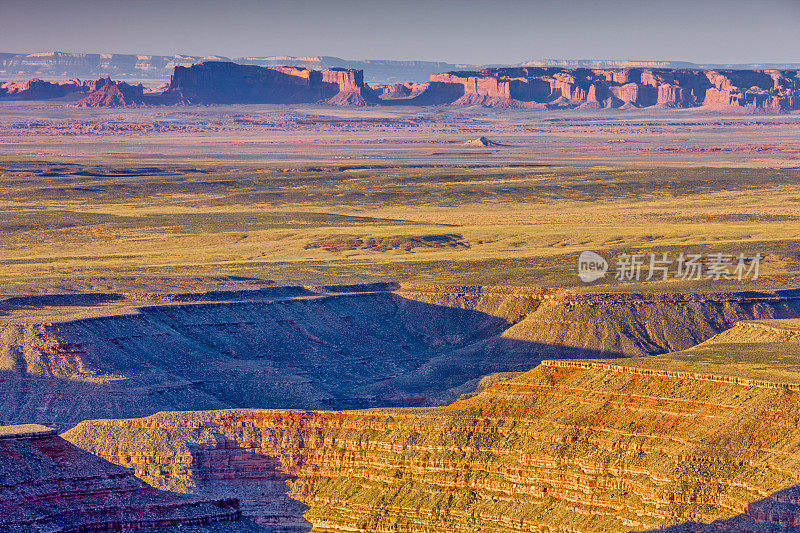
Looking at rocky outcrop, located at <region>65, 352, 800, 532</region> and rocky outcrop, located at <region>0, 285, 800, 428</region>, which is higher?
rocky outcrop, located at <region>65, 352, 800, 532</region>

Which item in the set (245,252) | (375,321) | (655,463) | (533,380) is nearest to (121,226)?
(245,252)

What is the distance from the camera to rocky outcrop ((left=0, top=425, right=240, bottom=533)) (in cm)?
5069

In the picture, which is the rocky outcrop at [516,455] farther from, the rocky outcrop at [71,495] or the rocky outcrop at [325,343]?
the rocky outcrop at [325,343]

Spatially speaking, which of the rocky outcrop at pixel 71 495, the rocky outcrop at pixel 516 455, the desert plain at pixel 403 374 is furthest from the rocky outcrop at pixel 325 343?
the rocky outcrop at pixel 71 495

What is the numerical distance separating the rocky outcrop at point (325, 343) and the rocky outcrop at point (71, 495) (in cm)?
1844

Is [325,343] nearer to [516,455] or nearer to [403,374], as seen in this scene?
[403,374]

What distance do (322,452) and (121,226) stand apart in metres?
93.4

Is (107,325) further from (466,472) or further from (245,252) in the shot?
(245,252)

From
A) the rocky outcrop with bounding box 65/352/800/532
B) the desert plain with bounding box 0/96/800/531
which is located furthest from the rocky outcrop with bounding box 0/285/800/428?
the rocky outcrop with bounding box 65/352/800/532

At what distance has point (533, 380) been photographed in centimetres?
6819

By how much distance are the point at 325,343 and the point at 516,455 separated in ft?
114

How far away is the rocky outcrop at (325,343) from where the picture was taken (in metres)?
78.6

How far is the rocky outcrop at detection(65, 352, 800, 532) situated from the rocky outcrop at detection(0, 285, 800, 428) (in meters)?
10.8

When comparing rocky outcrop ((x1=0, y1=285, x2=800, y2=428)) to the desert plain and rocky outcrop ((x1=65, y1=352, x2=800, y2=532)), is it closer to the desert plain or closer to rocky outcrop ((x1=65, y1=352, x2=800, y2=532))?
the desert plain
